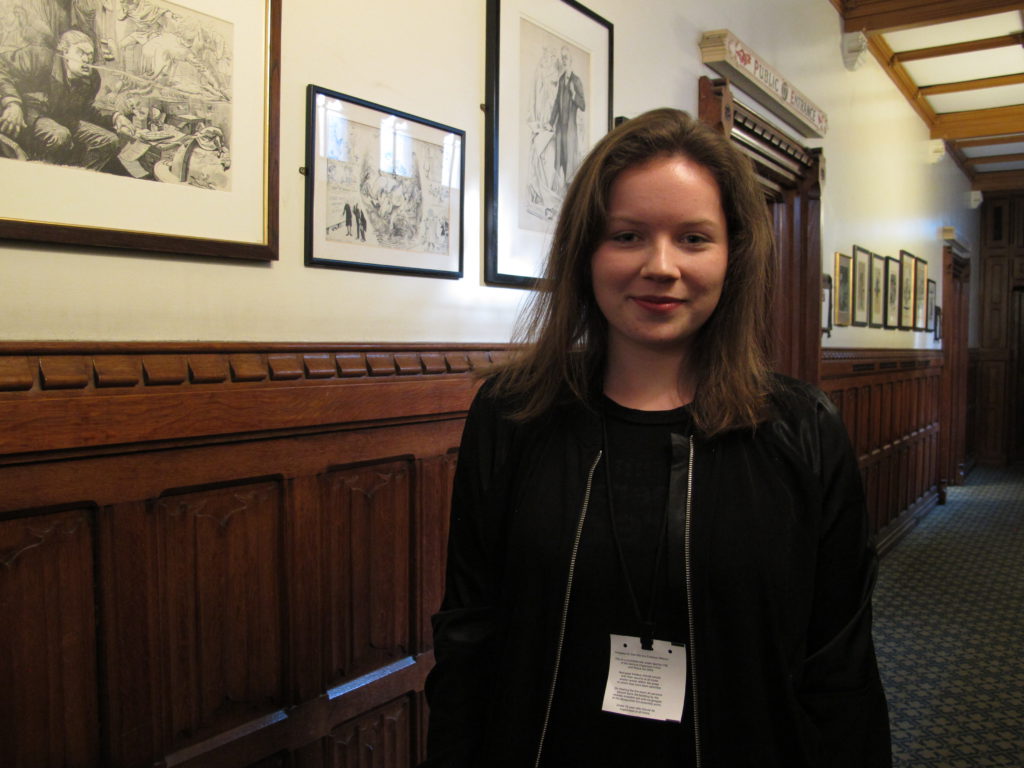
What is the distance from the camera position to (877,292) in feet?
19.7

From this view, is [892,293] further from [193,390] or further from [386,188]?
[193,390]

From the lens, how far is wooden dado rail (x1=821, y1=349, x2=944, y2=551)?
5211 mm

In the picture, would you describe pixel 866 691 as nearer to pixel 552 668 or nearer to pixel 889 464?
pixel 552 668

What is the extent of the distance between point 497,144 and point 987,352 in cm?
1075

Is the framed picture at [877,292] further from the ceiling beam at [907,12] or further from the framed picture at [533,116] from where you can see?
the framed picture at [533,116]

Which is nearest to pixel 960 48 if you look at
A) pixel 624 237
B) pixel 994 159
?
pixel 994 159

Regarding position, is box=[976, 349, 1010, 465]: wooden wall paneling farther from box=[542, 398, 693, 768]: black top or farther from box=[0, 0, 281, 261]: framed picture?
box=[0, 0, 281, 261]: framed picture

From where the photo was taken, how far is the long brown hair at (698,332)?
3.72 ft

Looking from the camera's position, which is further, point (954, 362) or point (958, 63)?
point (954, 362)

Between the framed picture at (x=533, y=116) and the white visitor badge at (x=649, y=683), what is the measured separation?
1.30m

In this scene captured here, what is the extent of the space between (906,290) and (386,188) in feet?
21.0

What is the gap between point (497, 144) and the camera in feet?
→ 7.08

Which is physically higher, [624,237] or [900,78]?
[900,78]

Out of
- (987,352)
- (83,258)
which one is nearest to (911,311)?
(987,352)
